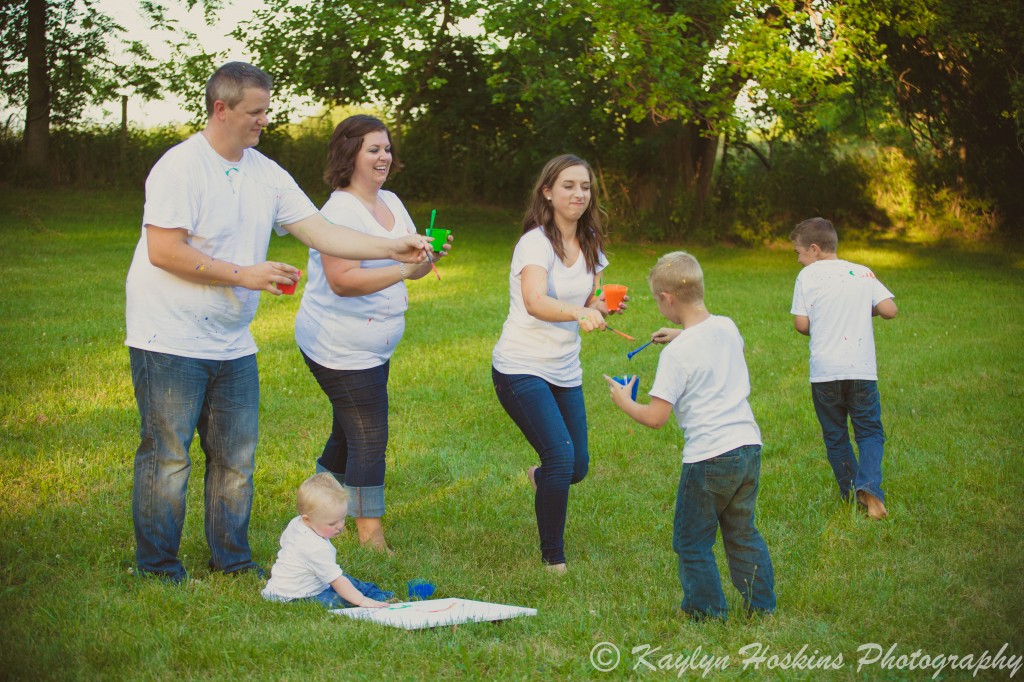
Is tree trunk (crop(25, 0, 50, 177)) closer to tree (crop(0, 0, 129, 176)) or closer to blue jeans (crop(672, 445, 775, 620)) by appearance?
tree (crop(0, 0, 129, 176))

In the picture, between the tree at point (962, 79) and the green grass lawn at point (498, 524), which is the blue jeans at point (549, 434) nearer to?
the green grass lawn at point (498, 524)

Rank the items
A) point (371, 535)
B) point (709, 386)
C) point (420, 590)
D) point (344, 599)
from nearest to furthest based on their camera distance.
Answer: point (709, 386) → point (344, 599) → point (420, 590) → point (371, 535)

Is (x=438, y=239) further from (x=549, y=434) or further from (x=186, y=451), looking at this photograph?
(x=186, y=451)

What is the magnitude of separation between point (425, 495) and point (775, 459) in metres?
2.43

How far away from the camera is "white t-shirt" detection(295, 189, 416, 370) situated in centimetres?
470

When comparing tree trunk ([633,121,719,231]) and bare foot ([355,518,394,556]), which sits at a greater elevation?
tree trunk ([633,121,719,231])

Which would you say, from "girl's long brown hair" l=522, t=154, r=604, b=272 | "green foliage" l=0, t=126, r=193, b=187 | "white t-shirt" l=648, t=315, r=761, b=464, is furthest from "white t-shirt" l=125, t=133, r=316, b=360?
"green foliage" l=0, t=126, r=193, b=187

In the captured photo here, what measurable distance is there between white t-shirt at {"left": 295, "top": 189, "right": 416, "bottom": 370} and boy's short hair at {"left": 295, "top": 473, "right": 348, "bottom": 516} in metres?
0.71

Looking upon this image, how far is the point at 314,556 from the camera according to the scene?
4.13 meters

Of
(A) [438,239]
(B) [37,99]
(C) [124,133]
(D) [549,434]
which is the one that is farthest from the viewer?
(C) [124,133]

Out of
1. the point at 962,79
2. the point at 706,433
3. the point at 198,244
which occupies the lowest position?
the point at 706,433

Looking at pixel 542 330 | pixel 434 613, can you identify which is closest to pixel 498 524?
pixel 542 330

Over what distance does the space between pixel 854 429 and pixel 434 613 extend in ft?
9.77

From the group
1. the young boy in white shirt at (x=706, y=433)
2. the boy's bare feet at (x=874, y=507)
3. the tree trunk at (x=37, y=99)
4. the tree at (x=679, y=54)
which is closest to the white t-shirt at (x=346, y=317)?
the young boy in white shirt at (x=706, y=433)
